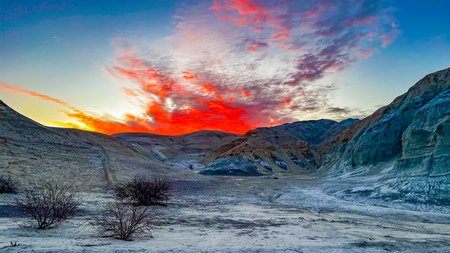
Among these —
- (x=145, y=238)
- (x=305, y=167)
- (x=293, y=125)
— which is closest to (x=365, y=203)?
(x=145, y=238)

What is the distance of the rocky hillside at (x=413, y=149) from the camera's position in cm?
1862

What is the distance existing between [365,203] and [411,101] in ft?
98.4

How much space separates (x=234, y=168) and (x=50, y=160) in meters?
36.8

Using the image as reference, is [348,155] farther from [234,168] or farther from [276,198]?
[276,198]

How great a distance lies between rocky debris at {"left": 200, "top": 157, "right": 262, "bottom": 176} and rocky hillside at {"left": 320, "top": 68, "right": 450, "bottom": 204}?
1638 cm

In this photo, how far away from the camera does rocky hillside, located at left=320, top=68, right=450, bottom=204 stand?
1862 cm

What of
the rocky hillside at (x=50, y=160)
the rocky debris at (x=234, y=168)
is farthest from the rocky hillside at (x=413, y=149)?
the rocky hillside at (x=50, y=160)

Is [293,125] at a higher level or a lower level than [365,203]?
higher

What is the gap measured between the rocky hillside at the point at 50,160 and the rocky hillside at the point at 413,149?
22577 millimetres

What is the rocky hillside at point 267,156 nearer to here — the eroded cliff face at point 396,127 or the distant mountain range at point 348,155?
the distant mountain range at point 348,155

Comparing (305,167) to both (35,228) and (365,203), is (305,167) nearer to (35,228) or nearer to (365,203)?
(365,203)

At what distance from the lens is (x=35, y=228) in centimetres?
751

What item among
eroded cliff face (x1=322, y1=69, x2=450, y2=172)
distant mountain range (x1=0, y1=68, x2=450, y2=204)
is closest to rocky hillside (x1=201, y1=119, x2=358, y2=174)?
distant mountain range (x1=0, y1=68, x2=450, y2=204)

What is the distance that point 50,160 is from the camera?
29.3 metres
